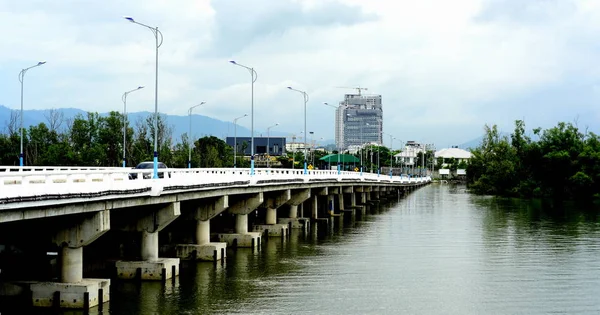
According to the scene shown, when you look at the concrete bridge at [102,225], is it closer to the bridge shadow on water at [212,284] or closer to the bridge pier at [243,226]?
the bridge pier at [243,226]

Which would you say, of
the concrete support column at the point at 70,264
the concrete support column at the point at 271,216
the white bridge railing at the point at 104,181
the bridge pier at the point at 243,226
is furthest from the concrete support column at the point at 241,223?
the concrete support column at the point at 70,264

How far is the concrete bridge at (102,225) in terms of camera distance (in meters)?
25.4

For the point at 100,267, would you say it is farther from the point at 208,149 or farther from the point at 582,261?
the point at 208,149

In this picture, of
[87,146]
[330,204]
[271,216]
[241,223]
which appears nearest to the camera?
[241,223]

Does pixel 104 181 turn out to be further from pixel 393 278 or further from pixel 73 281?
pixel 393 278

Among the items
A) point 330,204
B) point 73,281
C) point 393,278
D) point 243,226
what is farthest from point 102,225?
point 330,204

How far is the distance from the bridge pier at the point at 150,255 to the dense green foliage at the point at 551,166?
94.7 meters

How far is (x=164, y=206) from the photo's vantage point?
117 feet

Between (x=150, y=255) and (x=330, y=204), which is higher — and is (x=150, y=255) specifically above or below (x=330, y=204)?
below

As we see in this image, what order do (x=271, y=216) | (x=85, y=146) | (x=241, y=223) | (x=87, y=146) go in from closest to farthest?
1. (x=241, y=223)
2. (x=271, y=216)
3. (x=85, y=146)
4. (x=87, y=146)

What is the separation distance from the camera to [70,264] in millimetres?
28141

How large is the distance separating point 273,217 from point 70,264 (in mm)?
31652

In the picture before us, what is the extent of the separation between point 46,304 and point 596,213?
72598 mm

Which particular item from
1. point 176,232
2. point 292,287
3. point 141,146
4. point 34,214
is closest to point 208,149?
point 141,146
